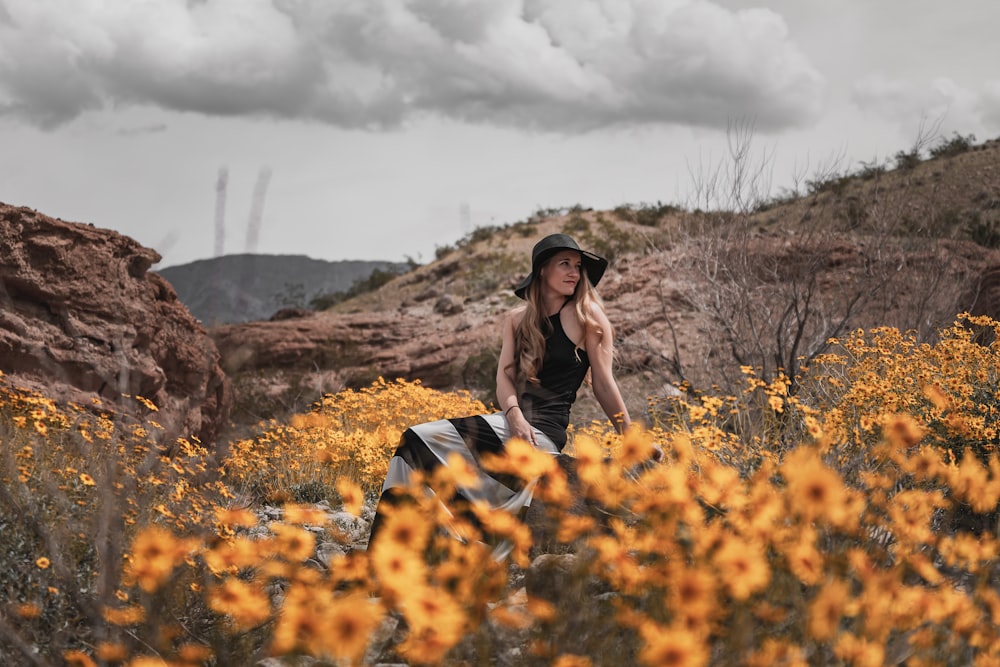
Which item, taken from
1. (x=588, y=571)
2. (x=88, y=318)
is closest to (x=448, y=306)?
(x=88, y=318)

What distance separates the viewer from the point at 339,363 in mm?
13383

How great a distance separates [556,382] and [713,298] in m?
4.01

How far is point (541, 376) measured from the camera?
3.98 meters

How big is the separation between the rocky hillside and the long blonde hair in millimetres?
1410

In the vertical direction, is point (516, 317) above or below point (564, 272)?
below

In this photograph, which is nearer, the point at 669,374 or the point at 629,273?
the point at 669,374

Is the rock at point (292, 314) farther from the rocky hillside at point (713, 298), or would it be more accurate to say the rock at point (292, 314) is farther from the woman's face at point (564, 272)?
the woman's face at point (564, 272)

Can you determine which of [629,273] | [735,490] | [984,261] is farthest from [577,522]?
[629,273]

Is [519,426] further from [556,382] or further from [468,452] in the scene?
[556,382]

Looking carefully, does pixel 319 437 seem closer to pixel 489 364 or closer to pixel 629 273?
pixel 489 364

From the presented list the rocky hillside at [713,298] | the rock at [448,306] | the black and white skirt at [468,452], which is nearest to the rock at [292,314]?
the rocky hillside at [713,298]

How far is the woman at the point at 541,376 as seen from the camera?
11.8 feet

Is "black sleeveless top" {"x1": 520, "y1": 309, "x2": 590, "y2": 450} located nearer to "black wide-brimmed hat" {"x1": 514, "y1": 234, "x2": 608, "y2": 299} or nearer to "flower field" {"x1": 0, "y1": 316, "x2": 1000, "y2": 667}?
"black wide-brimmed hat" {"x1": 514, "y1": 234, "x2": 608, "y2": 299}

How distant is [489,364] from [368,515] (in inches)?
282
